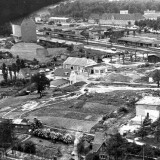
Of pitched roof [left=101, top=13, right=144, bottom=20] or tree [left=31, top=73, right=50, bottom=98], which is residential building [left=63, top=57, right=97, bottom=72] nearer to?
tree [left=31, top=73, right=50, bottom=98]

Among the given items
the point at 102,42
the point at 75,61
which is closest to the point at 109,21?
the point at 102,42

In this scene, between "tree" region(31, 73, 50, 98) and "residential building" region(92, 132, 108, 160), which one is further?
"tree" region(31, 73, 50, 98)

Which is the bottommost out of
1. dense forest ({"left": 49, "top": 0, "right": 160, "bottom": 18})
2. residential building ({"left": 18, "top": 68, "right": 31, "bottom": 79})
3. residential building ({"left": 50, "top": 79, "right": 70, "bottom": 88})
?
residential building ({"left": 50, "top": 79, "right": 70, "bottom": 88})

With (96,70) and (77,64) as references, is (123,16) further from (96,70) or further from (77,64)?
(96,70)

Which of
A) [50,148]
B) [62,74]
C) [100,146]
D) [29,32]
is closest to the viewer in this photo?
[100,146]

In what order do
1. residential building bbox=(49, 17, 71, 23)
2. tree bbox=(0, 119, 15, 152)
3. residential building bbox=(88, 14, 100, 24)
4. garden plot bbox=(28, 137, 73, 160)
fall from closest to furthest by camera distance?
1. tree bbox=(0, 119, 15, 152)
2. garden plot bbox=(28, 137, 73, 160)
3. residential building bbox=(88, 14, 100, 24)
4. residential building bbox=(49, 17, 71, 23)

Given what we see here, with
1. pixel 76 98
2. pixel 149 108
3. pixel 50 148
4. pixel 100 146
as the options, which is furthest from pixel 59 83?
pixel 100 146

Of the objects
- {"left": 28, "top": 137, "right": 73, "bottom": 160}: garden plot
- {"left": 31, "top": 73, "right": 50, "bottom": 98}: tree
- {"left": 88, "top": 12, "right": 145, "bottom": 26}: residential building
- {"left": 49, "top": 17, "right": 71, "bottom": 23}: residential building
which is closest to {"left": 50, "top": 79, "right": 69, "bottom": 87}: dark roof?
{"left": 31, "top": 73, "right": 50, "bottom": 98}: tree
